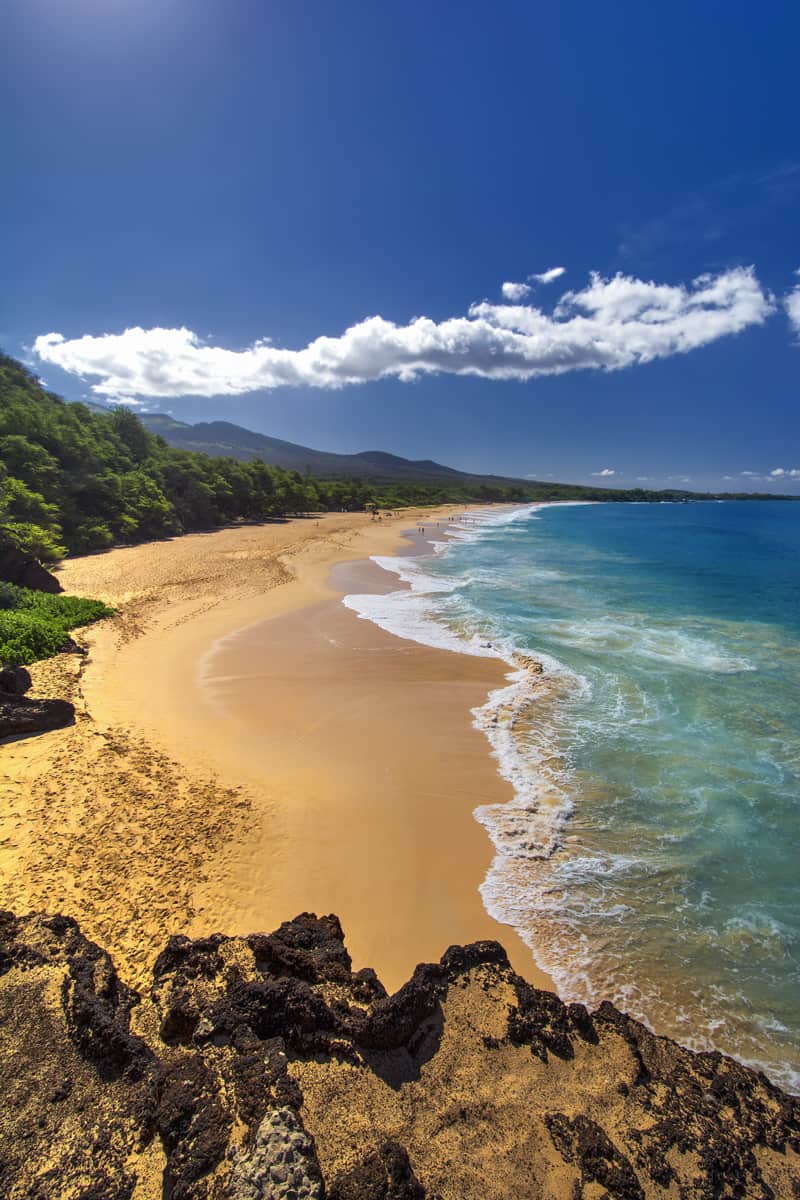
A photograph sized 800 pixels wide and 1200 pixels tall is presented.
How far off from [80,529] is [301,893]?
98.3ft

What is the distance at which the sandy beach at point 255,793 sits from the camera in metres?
5.98

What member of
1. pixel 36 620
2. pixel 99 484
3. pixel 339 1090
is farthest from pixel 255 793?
pixel 99 484

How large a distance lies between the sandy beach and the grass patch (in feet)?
2.57

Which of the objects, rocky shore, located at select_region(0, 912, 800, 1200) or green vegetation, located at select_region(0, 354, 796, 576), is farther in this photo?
green vegetation, located at select_region(0, 354, 796, 576)

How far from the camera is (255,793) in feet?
27.3

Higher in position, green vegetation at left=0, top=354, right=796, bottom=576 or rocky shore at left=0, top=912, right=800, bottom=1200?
green vegetation at left=0, top=354, right=796, bottom=576

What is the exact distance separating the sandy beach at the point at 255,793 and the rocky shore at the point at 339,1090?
0.94m

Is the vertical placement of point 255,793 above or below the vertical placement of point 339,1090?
below

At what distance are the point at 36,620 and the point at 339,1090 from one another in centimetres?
1445

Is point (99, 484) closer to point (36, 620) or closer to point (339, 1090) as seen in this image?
point (36, 620)

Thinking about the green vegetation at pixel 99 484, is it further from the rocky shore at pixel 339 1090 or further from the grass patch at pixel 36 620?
the rocky shore at pixel 339 1090

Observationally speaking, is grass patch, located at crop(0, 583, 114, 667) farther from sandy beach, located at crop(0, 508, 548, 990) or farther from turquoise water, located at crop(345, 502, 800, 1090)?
turquoise water, located at crop(345, 502, 800, 1090)

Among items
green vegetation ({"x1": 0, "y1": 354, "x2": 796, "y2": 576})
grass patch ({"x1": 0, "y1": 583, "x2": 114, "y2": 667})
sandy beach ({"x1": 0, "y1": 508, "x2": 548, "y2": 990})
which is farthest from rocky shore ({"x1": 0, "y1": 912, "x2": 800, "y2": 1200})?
green vegetation ({"x1": 0, "y1": 354, "x2": 796, "y2": 576})

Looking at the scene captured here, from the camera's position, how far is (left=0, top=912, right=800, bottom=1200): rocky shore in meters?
3.14
